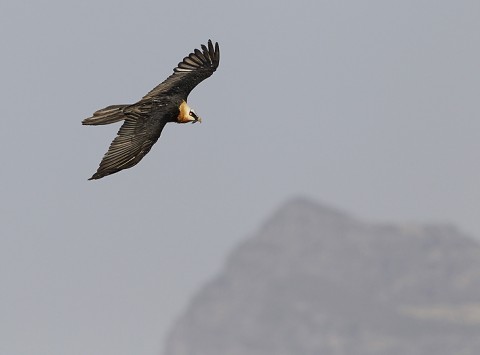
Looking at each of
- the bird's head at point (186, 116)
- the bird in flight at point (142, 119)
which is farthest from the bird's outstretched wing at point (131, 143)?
the bird's head at point (186, 116)

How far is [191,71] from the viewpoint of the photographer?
51.8 metres

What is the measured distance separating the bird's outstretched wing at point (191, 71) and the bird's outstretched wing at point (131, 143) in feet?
12.8

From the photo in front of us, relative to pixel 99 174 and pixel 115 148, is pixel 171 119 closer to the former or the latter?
pixel 115 148

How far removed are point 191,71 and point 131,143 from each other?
365 inches

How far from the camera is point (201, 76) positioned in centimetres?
5122

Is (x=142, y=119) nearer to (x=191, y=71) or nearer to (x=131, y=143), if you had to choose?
(x=131, y=143)

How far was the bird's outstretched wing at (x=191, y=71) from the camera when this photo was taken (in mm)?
49062

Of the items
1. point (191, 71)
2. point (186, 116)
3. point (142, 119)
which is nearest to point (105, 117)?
point (142, 119)

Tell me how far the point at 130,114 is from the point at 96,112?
1.22m

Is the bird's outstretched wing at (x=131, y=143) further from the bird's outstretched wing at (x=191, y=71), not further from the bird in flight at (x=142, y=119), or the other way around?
the bird's outstretched wing at (x=191, y=71)

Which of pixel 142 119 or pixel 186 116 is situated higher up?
pixel 186 116

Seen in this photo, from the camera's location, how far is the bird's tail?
144 feet

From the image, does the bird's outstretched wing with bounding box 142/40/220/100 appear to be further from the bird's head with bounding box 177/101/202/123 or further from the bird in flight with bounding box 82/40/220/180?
the bird's head with bounding box 177/101/202/123

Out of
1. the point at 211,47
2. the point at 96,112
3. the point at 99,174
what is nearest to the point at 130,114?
the point at 96,112
